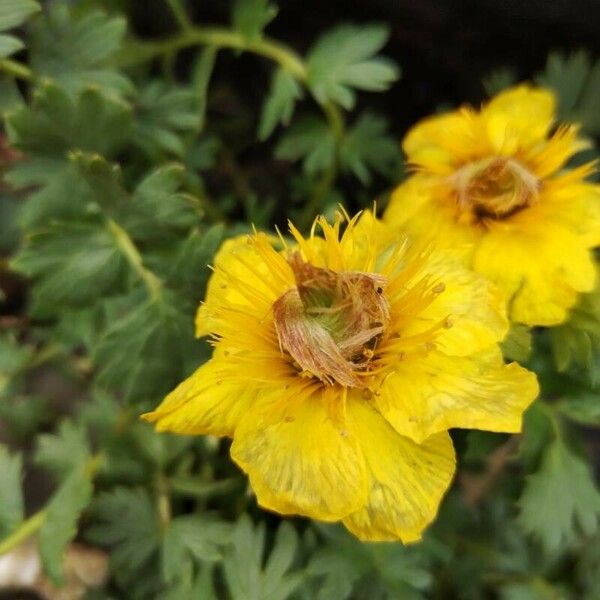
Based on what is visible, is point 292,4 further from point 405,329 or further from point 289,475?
point 289,475

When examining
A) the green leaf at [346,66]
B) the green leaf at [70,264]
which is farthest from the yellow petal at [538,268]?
the green leaf at [70,264]

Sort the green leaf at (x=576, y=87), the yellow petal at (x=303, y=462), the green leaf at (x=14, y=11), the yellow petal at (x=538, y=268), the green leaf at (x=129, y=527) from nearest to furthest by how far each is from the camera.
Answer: the yellow petal at (x=303, y=462) → the yellow petal at (x=538, y=268) → the green leaf at (x=14, y=11) → the green leaf at (x=129, y=527) → the green leaf at (x=576, y=87)

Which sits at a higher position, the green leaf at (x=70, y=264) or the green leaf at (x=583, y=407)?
the green leaf at (x=583, y=407)

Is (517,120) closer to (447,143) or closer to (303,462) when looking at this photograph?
(447,143)

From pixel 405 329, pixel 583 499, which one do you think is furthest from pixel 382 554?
pixel 405 329

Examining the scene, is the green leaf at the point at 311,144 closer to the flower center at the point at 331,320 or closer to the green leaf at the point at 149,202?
the green leaf at the point at 149,202

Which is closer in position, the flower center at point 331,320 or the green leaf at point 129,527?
the flower center at point 331,320

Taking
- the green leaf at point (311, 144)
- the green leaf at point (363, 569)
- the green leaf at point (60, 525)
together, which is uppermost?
the green leaf at point (311, 144)
